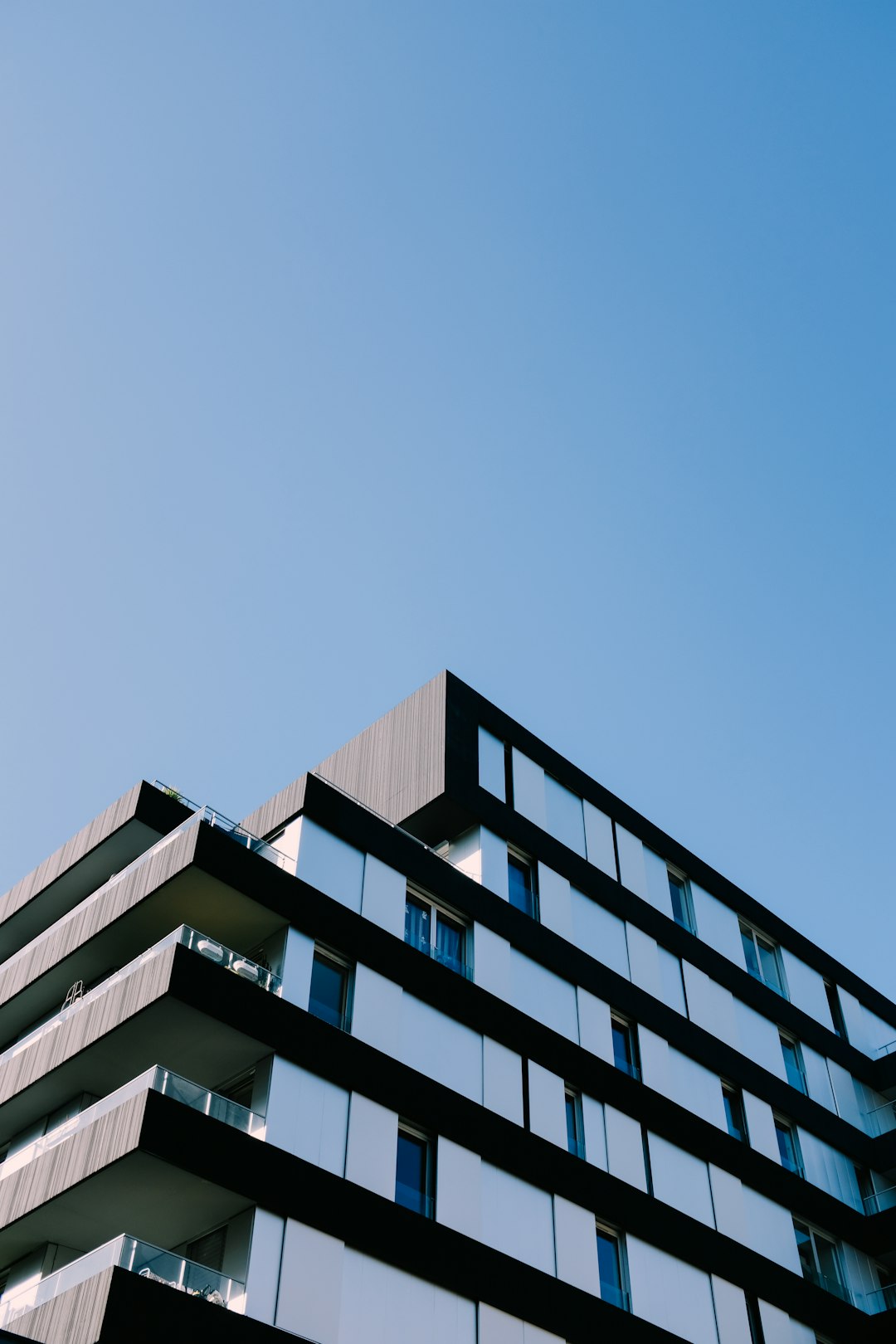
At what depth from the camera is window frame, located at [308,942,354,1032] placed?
23828mm

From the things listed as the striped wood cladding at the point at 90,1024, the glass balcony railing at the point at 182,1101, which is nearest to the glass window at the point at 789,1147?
the glass balcony railing at the point at 182,1101

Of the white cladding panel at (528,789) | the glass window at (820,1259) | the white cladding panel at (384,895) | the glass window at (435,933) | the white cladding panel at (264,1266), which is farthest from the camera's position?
the white cladding panel at (528,789)

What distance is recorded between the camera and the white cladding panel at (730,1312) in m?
27.3

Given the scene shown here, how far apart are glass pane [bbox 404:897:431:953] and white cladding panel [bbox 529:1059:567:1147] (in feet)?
11.6

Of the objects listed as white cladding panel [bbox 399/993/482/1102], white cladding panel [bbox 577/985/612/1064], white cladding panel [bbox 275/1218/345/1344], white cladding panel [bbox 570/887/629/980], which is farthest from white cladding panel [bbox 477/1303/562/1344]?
white cladding panel [bbox 570/887/629/980]

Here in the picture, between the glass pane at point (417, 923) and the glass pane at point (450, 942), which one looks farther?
the glass pane at point (450, 942)

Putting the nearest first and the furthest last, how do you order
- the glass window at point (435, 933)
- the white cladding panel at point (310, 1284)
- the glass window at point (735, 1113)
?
1. the white cladding panel at point (310, 1284)
2. the glass window at point (435, 933)
3. the glass window at point (735, 1113)

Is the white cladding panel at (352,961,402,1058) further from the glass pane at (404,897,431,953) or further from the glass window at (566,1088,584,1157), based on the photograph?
the glass window at (566,1088,584,1157)

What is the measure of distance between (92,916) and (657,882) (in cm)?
1609

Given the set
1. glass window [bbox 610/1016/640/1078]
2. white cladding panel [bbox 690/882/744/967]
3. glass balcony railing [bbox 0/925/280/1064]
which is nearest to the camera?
glass balcony railing [bbox 0/925/280/1064]

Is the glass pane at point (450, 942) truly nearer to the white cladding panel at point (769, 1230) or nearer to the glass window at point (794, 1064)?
the white cladding panel at point (769, 1230)

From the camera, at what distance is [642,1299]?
25969mm

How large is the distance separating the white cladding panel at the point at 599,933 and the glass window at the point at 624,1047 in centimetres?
130

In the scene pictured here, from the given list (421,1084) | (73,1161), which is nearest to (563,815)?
(421,1084)
